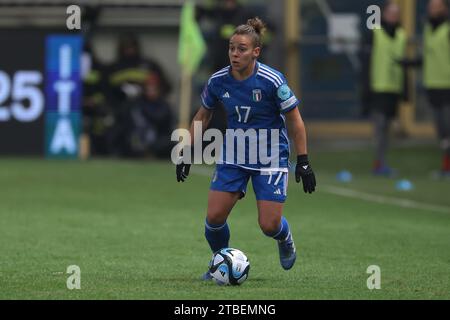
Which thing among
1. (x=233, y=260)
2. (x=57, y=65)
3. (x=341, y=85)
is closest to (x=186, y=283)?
(x=233, y=260)

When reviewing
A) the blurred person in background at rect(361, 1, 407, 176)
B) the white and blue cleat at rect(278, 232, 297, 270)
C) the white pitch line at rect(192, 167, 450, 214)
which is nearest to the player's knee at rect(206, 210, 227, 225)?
the white and blue cleat at rect(278, 232, 297, 270)

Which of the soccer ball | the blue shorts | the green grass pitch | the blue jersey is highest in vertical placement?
the blue jersey

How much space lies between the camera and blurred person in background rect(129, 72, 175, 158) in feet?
70.4

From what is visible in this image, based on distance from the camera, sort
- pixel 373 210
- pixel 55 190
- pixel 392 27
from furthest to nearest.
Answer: pixel 392 27 < pixel 55 190 < pixel 373 210

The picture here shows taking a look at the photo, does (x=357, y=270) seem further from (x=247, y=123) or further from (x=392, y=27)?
(x=392, y=27)

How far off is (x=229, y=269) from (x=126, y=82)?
12901 mm

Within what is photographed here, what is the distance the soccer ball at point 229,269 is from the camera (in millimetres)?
9414

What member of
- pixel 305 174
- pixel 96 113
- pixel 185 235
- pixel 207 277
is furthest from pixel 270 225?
pixel 96 113

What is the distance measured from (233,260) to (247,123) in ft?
3.21

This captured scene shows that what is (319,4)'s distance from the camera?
2484 cm

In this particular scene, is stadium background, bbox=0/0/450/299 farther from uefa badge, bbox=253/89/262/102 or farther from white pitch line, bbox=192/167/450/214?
uefa badge, bbox=253/89/262/102

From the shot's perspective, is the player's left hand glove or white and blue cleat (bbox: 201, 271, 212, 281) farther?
the player's left hand glove

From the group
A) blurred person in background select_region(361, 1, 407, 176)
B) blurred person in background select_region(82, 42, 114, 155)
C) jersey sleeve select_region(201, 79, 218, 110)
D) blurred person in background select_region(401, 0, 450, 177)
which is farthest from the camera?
blurred person in background select_region(82, 42, 114, 155)

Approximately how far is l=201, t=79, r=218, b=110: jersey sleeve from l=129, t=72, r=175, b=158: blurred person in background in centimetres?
1159
